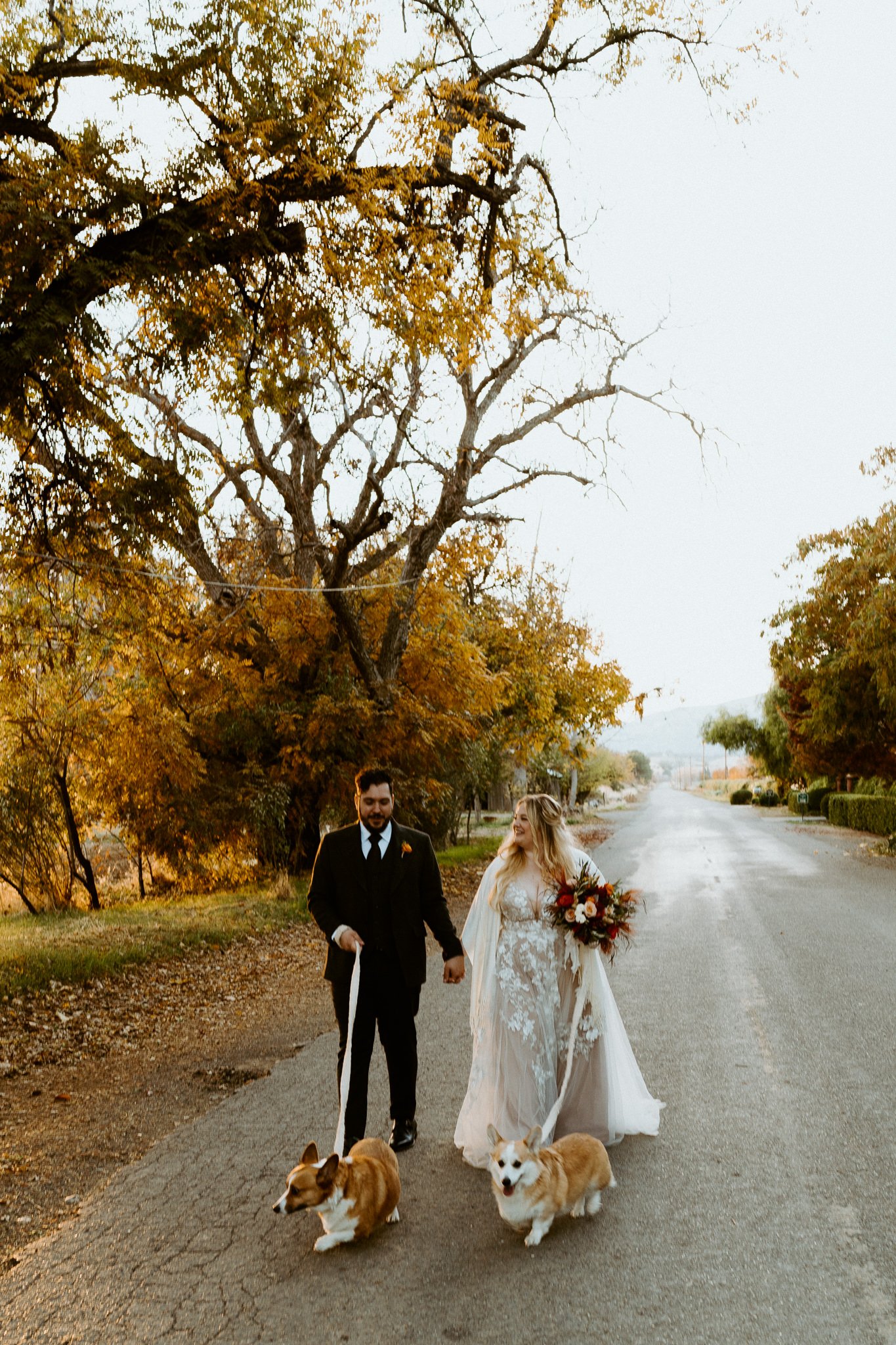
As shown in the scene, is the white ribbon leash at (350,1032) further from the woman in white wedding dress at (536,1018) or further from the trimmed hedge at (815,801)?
the trimmed hedge at (815,801)

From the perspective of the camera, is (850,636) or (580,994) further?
(850,636)

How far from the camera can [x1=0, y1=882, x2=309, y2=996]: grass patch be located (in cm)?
1095

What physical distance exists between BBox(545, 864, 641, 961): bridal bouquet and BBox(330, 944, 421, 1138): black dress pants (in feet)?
2.92

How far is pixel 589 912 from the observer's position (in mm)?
5629

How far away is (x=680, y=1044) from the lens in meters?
7.94

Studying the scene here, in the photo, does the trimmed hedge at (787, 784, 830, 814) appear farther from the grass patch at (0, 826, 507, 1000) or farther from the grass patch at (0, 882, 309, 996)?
the grass patch at (0, 882, 309, 996)

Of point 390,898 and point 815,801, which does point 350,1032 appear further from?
point 815,801

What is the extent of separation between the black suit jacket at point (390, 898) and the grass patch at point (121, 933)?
5860mm

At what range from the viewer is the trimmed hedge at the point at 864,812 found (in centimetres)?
3253

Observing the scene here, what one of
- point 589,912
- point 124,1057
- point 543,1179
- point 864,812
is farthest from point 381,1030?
point 864,812

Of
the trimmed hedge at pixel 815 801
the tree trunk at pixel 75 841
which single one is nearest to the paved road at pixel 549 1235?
the tree trunk at pixel 75 841

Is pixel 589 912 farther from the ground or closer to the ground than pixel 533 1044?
farther from the ground

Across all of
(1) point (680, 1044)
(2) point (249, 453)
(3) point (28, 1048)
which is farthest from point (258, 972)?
(2) point (249, 453)

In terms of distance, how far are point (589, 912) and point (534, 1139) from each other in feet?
4.48
